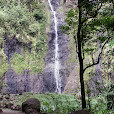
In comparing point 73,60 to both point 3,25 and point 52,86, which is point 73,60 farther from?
point 3,25

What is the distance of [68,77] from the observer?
18047 millimetres

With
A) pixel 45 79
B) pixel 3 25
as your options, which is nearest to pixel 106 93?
pixel 45 79

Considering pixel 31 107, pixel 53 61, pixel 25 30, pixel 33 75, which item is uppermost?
pixel 25 30

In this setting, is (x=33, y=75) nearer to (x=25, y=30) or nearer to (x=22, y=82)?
(x=22, y=82)

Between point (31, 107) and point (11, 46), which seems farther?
point (11, 46)

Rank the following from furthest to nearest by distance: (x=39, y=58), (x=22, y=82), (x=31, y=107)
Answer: (x=39, y=58)
(x=22, y=82)
(x=31, y=107)

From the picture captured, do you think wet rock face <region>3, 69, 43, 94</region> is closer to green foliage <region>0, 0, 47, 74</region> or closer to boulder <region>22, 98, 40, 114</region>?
green foliage <region>0, 0, 47, 74</region>

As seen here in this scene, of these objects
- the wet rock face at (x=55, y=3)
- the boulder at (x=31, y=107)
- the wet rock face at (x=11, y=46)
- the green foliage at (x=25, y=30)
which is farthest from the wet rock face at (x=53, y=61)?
the boulder at (x=31, y=107)

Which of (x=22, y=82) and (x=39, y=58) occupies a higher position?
(x=39, y=58)

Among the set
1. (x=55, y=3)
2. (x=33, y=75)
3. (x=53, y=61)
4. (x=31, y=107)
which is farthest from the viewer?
(x=55, y=3)

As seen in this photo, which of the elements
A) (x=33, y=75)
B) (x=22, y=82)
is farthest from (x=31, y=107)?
(x=33, y=75)

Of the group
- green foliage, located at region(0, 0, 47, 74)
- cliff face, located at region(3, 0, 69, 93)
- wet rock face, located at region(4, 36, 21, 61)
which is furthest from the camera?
green foliage, located at region(0, 0, 47, 74)

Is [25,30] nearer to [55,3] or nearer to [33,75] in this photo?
[33,75]

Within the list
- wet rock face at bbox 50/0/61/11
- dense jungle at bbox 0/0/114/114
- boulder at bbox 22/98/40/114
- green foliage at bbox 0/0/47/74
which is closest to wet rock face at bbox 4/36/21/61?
dense jungle at bbox 0/0/114/114
